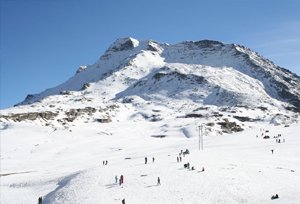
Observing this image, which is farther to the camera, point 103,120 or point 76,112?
point 76,112

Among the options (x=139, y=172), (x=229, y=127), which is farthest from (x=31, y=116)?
(x=139, y=172)

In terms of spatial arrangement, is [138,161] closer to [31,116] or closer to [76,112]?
[31,116]

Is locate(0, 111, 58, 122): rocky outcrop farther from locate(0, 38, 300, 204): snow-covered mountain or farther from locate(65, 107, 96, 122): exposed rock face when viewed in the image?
locate(65, 107, 96, 122): exposed rock face

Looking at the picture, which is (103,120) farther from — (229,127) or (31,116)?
(229,127)

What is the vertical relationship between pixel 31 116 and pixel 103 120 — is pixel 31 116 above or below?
above

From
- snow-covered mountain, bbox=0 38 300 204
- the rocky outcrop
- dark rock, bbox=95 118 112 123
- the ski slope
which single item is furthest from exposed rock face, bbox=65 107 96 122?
the ski slope

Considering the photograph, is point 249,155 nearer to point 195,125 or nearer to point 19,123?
point 195,125

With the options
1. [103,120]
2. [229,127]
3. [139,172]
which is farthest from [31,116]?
[139,172]

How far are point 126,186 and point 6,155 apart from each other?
5523 centimetres

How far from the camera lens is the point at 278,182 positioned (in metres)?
53.1

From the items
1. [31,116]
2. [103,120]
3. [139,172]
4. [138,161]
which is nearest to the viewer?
[139,172]

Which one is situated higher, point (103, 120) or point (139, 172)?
point (103, 120)

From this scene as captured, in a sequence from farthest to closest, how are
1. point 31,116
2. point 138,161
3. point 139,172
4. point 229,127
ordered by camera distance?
point 229,127
point 31,116
point 138,161
point 139,172

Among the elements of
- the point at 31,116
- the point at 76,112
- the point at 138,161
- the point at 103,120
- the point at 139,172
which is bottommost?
the point at 139,172
